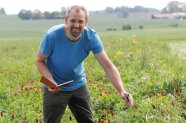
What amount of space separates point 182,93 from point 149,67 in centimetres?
363

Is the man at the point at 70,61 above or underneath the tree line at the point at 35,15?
above

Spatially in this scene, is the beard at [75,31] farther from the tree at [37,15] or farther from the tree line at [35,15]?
the tree at [37,15]

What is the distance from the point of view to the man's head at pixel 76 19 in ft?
11.8

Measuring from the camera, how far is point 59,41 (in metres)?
3.80

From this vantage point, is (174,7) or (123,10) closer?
(174,7)

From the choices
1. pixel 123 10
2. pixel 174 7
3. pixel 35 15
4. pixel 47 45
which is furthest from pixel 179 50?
pixel 123 10

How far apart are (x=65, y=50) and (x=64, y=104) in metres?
0.61

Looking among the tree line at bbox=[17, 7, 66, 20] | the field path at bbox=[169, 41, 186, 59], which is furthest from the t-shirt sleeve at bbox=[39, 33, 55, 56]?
the tree line at bbox=[17, 7, 66, 20]

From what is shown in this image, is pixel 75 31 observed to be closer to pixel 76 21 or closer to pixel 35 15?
pixel 76 21

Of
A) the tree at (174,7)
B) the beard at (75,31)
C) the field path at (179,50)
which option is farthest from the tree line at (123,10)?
the beard at (75,31)

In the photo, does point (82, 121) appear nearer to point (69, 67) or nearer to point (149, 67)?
point (69, 67)

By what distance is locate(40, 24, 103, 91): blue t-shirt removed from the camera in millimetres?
3779

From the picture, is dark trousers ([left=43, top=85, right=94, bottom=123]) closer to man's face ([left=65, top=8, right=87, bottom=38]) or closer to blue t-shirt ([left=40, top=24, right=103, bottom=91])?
blue t-shirt ([left=40, top=24, right=103, bottom=91])

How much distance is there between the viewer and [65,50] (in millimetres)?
3838
